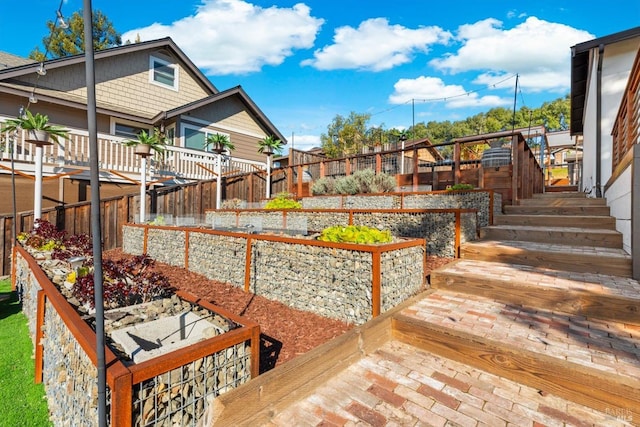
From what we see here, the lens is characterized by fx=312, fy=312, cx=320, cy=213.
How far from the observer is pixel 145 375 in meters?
1.49

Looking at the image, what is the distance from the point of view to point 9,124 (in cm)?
675

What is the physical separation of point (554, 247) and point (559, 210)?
1.79m

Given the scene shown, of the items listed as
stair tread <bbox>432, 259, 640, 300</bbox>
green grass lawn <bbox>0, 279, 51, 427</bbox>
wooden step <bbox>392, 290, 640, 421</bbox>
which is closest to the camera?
wooden step <bbox>392, 290, 640, 421</bbox>

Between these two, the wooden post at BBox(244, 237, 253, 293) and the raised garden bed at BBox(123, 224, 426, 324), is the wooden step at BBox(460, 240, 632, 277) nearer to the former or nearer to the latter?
the raised garden bed at BBox(123, 224, 426, 324)

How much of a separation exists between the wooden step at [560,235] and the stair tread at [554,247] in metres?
0.08

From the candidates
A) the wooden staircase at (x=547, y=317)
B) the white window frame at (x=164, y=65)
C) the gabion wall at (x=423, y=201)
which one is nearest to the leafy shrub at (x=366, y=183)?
the gabion wall at (x=423, y=201)

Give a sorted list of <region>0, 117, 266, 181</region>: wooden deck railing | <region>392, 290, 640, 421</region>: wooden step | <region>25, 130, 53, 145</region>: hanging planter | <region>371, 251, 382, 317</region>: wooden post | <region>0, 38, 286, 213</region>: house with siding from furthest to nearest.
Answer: <region>0, 38, 286, 213</region>: house with siding < <region>0, 117, 266, 181</region>: wooden deck railing < <region>25, 130, 53, 145</region>: hanging planter < <region>371, 251, 382, 317</region>: wooden post < <region>392, 290, 640, 421</region>: wooden step

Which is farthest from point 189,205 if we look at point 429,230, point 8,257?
point 429,230

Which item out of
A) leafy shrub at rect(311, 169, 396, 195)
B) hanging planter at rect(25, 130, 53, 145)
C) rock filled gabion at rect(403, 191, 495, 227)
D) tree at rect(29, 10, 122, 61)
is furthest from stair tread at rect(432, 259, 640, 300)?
tree at rect(29, 10, 122, 61)

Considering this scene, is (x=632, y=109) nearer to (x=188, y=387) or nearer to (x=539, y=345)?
(x=539, y=345)

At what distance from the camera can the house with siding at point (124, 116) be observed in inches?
323

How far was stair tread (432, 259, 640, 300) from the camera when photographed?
294cm

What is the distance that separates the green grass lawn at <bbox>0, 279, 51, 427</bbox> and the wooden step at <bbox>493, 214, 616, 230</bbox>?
6464 millimetres

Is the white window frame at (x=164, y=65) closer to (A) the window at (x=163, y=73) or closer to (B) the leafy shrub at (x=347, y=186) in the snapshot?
(A) the window at (x=163, y=73)
